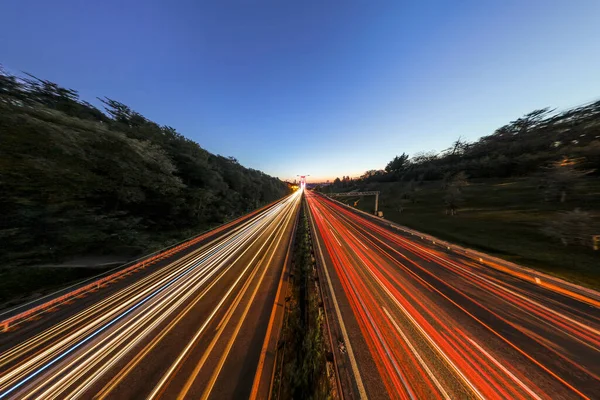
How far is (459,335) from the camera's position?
781 centimetres

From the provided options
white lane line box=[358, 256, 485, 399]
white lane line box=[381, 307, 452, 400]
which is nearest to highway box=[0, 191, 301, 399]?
white lane line box=[381, 307, 452, 400]

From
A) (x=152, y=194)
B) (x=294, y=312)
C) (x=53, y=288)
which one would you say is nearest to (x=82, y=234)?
(x=53, y=288)

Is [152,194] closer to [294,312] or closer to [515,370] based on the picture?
[294,312]

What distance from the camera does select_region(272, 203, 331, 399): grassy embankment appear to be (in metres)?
5.52

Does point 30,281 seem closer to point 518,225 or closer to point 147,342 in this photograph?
point 147,342

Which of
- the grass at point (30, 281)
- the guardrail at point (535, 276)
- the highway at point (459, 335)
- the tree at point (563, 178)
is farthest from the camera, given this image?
the tree at point (563, 178)

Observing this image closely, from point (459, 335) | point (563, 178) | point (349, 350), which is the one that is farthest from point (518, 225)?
point (349, 350)

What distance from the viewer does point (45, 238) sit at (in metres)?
13.2

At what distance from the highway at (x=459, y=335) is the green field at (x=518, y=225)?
5.93 meters

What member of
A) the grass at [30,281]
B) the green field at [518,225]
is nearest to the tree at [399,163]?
the green field at [518,225]

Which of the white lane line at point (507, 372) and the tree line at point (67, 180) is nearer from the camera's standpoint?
the white lane line at point (507, 372)

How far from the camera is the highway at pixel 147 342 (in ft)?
18.6

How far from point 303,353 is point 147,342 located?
641 centimetres

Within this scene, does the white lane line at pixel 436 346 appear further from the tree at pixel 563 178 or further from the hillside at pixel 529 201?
the tree at pixel 563 178
